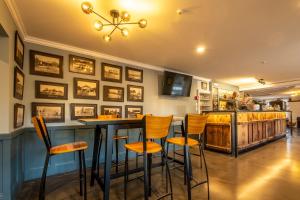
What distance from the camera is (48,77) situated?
9.75 ft

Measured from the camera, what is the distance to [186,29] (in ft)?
8.30

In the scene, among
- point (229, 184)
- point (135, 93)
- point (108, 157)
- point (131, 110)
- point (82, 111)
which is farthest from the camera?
point (135, 93)

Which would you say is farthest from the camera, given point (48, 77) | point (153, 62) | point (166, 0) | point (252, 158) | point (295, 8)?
point (153, 62)

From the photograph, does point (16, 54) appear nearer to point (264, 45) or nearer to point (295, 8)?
point (295, 8)

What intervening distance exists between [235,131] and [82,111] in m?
3.83

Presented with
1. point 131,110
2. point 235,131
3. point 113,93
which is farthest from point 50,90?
point 235,131

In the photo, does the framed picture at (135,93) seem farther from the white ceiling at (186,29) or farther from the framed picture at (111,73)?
the white ceiling at (186,29)

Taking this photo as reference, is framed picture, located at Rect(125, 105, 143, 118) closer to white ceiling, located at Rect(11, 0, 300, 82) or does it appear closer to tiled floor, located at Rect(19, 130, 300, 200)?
white ceiling, located at Rect(11, 0, 300, 82)

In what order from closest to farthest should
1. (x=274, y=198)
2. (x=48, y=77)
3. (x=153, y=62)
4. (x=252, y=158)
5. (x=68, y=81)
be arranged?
(x=274, y=198) → (x=48, y=77) → (x=68, y=81) → (x=252, y=158) → (x=153, y=62)

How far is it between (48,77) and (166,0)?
2.54m

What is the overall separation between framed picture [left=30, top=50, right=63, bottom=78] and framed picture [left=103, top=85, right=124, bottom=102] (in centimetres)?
97

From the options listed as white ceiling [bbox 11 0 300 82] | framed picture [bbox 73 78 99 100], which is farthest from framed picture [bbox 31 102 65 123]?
white ceiling [bbox 11 0 300 82]

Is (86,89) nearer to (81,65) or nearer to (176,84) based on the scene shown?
(81,65)

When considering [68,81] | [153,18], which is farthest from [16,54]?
[153,18]
